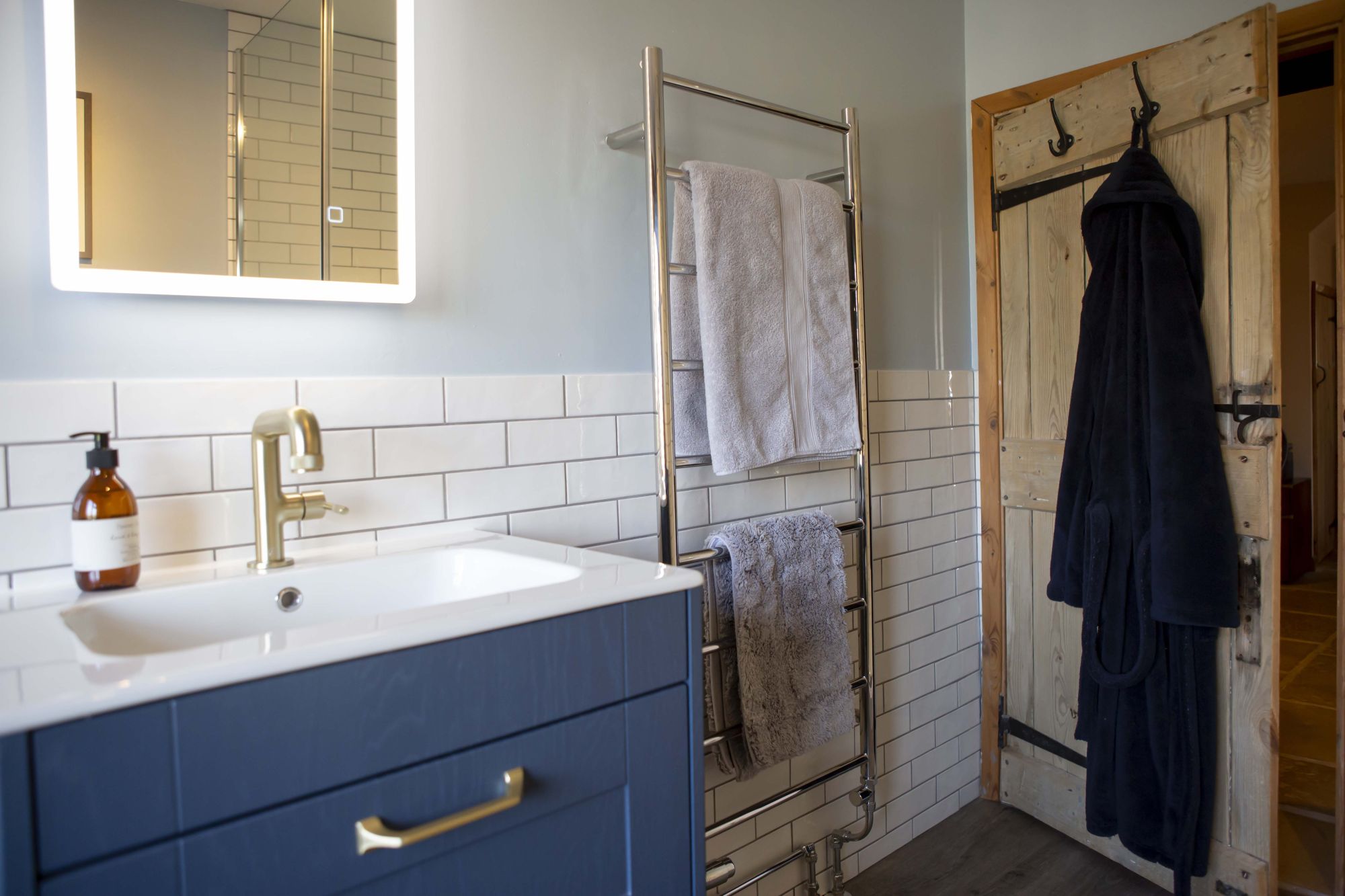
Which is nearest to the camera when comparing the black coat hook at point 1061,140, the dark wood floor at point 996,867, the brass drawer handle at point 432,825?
the brass drawer handle at point 432,825

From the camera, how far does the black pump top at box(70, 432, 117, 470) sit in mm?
899

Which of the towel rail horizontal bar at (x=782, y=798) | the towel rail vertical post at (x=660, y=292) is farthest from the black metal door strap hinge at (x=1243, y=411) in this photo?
the towel rail vertical post at (x=660, y=292)

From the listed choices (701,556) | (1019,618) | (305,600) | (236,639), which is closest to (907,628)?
(1019,618)

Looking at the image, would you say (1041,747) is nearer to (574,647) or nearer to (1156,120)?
(1156,120)

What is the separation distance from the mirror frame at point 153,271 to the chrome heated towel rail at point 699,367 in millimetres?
390

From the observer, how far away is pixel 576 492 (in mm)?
1422

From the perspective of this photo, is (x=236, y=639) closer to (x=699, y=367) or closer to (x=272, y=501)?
(x=272, y=501)

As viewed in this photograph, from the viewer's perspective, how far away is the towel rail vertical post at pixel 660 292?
1394 mm

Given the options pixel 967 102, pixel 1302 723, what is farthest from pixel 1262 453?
pixel 1302 723

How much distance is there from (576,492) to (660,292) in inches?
15.0

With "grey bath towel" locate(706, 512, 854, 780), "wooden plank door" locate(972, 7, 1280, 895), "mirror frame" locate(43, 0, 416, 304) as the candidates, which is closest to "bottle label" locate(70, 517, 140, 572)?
"mirror frame" locate(43, 0, 416, 304)

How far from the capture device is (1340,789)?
167 cm

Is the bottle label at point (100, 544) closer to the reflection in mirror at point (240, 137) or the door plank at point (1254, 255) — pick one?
the reflection in mirror at point (240, 137)

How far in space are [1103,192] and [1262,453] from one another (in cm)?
63
